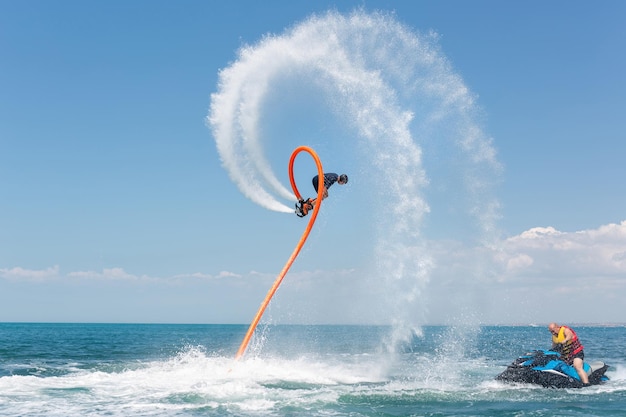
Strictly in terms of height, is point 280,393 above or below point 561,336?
below

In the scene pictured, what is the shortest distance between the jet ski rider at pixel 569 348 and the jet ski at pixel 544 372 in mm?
201

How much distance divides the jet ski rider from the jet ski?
201 mm

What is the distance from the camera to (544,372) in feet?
80.4

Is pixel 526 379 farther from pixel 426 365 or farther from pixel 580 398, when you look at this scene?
pixel 426 365

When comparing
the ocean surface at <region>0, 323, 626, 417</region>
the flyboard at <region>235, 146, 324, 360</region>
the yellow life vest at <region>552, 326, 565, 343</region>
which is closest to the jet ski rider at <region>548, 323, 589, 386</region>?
the yellow life vest at <region>552, 326, 565, 343</region>

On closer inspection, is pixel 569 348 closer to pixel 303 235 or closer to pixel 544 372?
pixel 544 372

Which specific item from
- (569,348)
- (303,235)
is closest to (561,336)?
(569,348)

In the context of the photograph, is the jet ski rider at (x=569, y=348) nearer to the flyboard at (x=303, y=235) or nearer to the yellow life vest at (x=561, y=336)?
the yellow life vest at (x=561, y=336)

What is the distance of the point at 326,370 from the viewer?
29.4 metres

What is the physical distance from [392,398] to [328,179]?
8.73 meters

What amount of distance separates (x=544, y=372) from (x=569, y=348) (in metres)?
1.72

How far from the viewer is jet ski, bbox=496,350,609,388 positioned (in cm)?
2441

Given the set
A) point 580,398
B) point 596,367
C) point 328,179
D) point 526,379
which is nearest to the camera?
point 328,179

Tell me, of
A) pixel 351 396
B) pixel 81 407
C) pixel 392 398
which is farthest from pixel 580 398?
pixel 81 407
